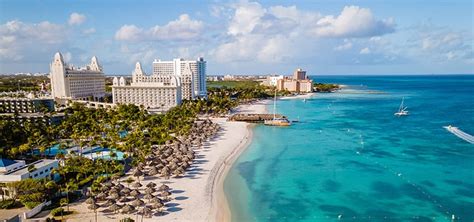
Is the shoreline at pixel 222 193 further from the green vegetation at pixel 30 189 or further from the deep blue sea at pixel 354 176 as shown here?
the green vegetation at pixel 30 189

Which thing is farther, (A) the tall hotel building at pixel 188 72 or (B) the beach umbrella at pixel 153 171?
(A) the tall hotel building at pixel 188 72

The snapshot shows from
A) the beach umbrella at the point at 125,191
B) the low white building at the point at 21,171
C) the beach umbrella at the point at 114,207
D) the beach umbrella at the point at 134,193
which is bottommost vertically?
the beach umbrella at the point at 114,207

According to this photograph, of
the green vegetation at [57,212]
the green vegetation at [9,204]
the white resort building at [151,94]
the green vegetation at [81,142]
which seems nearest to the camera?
the green vegetation at [57,212]

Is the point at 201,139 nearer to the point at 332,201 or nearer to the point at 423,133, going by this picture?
the point at 332,201

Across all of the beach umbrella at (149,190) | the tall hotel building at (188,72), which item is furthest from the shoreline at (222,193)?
the tall hotel building at (188,72)

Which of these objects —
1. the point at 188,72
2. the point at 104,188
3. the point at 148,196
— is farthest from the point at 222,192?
the point at 188,72

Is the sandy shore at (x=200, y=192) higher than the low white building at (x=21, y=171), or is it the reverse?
the low white building at (x=21, y=171)

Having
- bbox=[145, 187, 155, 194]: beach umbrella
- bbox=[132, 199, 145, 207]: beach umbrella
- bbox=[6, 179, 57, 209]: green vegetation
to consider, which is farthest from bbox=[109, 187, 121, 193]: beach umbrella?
bbox=[6, 179, 57, 209]: green vegetation
